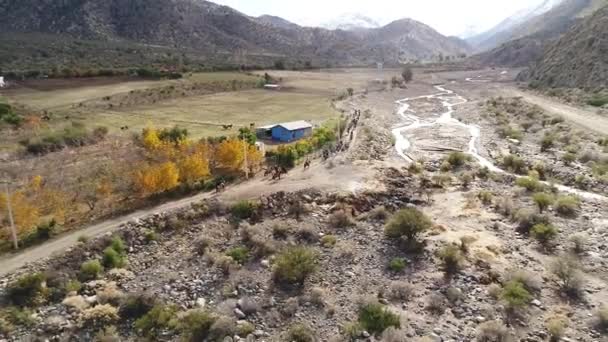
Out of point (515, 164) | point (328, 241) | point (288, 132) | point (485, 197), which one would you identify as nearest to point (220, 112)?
point (288, 132)

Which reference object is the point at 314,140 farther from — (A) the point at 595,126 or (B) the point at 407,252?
(A) the point at 595,126

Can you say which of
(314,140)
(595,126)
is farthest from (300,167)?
(595,126)

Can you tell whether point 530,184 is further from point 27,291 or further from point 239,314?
point 27,291

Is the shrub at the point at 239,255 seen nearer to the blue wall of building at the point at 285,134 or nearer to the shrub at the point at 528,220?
the shrub at the point at 528,220

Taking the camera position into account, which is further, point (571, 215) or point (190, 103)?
point (190, 103)

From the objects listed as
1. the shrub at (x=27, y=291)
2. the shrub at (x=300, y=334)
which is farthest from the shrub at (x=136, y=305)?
the shrub at (x=300, y=334)

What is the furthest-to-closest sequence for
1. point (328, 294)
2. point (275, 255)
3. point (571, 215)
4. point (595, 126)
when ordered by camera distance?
point (595, 126) → point (571, 215) → point (275, 255) → point (328, 294)

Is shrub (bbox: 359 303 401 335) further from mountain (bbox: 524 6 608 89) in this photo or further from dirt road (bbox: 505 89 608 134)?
mountain (bbox: 524 6 608 89)
